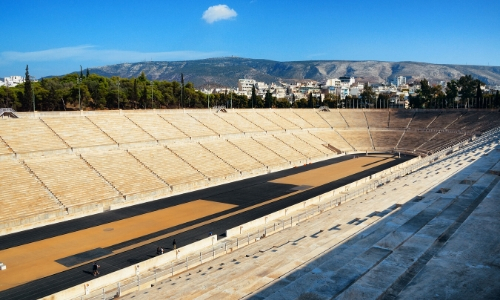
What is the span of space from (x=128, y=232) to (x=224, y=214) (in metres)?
7.22

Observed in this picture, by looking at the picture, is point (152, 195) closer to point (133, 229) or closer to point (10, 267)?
point (133, 229)

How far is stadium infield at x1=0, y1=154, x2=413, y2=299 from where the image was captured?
65.6 feet

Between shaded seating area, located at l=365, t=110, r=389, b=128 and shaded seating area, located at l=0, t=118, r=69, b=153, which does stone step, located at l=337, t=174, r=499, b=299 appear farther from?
shaded seating area, located at l=365, t=110, r=389, b=128

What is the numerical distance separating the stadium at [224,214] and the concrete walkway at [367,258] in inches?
3.1

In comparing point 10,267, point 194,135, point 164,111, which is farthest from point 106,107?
point 10,267

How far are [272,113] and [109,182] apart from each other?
40.2 meters

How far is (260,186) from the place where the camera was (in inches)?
1575

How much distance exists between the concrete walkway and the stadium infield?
5.76 meters

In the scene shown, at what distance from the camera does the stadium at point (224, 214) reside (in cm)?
1454

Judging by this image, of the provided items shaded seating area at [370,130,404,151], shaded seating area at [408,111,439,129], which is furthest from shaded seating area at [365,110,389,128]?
shaded seating area at [408,111,439,129]

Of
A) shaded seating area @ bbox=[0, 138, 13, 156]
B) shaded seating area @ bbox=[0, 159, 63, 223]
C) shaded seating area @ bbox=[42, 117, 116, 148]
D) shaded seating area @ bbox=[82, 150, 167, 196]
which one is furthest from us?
shaded seating area @ bbox=[42, 117, 116, 148]

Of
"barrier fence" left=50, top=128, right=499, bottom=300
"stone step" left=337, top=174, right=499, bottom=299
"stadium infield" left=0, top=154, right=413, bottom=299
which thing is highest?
"stone step" left=337, top=174, right=499, bottom=299

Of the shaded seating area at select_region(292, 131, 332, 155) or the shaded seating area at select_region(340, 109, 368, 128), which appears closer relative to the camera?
the shaded seating area at select_region(292, 131, 332, 155)

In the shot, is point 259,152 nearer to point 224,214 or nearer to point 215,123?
point 215,123
